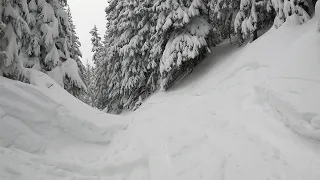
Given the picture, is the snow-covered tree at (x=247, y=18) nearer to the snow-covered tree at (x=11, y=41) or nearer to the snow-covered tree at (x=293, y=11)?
the snow-covered tree at (x=293, y=11)

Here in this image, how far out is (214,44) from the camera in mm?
14070

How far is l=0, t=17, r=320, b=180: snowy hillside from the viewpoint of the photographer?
16.6 feet

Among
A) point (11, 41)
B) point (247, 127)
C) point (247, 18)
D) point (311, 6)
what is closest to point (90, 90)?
point (11, 41)

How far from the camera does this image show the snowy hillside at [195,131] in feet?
16.6

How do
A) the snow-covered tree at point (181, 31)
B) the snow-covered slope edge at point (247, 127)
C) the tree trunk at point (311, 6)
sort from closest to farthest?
the snow-covered slope edge at point (247, 127), the tree trunk at point (311, 6), the snow-covered tree at point (181, 31)

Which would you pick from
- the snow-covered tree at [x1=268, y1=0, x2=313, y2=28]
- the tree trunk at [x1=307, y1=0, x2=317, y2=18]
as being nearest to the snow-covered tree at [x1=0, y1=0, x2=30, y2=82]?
the snow-covered tree at [x1=268, y1=0, x2=313, y2=28]

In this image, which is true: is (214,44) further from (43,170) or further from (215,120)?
(43,170)

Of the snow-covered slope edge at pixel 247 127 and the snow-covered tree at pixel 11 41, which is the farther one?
the snow-covered tree at pixel 11 41

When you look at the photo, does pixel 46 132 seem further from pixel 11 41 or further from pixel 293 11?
pixel 293 11

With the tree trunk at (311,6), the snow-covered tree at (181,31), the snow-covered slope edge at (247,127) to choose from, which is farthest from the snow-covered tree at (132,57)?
the tree trunk at (311,6)

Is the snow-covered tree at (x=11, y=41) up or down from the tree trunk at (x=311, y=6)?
down

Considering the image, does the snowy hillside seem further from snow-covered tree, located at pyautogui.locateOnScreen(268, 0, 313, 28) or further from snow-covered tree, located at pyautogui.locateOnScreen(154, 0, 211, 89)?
snow-covered tree, located at pyautogui.locateOnScreen(154, 0, 211, 89)

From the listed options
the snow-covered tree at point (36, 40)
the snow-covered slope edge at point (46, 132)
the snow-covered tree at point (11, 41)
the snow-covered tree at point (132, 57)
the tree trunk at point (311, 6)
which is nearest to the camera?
the snow-covered slope edge at point (46, 132)

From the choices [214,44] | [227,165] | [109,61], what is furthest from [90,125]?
[109,61]
